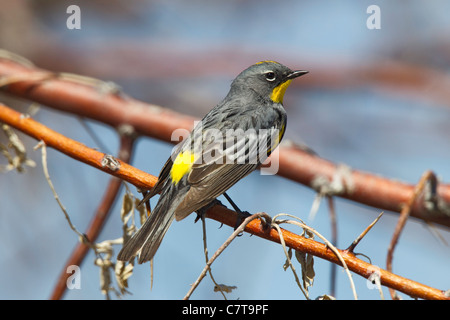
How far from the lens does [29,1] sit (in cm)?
604

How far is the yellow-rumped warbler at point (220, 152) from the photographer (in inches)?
109

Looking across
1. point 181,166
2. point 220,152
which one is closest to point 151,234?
point 181,166

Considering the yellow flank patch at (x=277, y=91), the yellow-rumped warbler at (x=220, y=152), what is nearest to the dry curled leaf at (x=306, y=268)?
the yellow-rumped warbler at (x=220, y=152)

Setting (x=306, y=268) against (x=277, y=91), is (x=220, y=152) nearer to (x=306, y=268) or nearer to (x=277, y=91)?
(x=277, y=91)

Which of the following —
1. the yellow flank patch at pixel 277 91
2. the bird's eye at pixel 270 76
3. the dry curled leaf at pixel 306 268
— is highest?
the bird's eye at pixel 270 76

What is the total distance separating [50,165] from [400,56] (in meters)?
3.69

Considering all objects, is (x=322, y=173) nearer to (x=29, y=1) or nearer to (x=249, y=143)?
(x=249, y=143)

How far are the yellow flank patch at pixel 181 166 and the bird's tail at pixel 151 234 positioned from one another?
182 millimetres

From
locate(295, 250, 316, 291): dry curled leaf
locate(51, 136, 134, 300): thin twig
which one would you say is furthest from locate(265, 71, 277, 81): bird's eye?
locate(295, 250, 316, 291): dry curled leaf

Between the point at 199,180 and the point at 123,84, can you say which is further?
the point at 123,84

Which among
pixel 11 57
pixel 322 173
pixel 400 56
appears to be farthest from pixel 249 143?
pixel 400 56

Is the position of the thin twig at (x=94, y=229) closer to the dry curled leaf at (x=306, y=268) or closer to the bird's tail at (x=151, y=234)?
the bird's tail at (x=151, y=234)

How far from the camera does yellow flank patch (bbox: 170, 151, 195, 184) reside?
10.5 feet

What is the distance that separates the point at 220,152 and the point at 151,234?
2.71 ft
